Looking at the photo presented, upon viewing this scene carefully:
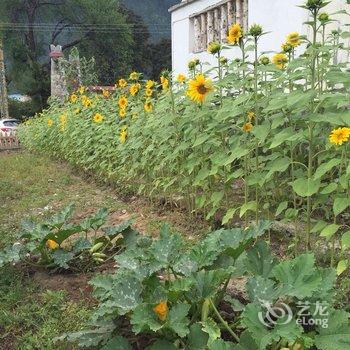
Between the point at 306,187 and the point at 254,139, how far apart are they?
682 mm

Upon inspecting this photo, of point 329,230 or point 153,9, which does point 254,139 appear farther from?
point 153,9

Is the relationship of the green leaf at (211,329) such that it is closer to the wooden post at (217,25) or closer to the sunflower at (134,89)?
the sunflower at (134,89)

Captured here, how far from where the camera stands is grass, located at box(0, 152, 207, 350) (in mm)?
2260

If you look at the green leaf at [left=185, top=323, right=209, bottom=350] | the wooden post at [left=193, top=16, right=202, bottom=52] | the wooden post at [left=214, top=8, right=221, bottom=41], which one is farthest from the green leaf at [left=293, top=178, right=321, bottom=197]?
the wooden post at [left=193, top=16, right=202, bottom=52]

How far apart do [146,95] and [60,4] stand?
130 ft

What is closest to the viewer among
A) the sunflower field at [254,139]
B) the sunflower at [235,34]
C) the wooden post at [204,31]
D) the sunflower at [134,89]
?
the sunflower field at [254,139]

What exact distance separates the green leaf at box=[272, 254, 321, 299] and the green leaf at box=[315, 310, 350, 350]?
12 cm

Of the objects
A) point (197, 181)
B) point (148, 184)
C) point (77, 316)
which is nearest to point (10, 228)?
point (148, 184)

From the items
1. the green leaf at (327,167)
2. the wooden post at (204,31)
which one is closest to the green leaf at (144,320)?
the green leaf at (327,167)

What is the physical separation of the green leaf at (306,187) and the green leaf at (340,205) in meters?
0.12

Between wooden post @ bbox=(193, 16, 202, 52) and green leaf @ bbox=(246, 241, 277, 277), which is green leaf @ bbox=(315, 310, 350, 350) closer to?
green leaf @ bbox=(246, 241, 277, 277)

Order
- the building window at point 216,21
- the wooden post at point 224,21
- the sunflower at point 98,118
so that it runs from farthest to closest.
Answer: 1. the wooden post at point 224,21
2. the building window at point 216,21
3. the sunflower at point 98,118

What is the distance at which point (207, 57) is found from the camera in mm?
10906

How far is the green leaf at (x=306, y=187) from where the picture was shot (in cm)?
243
